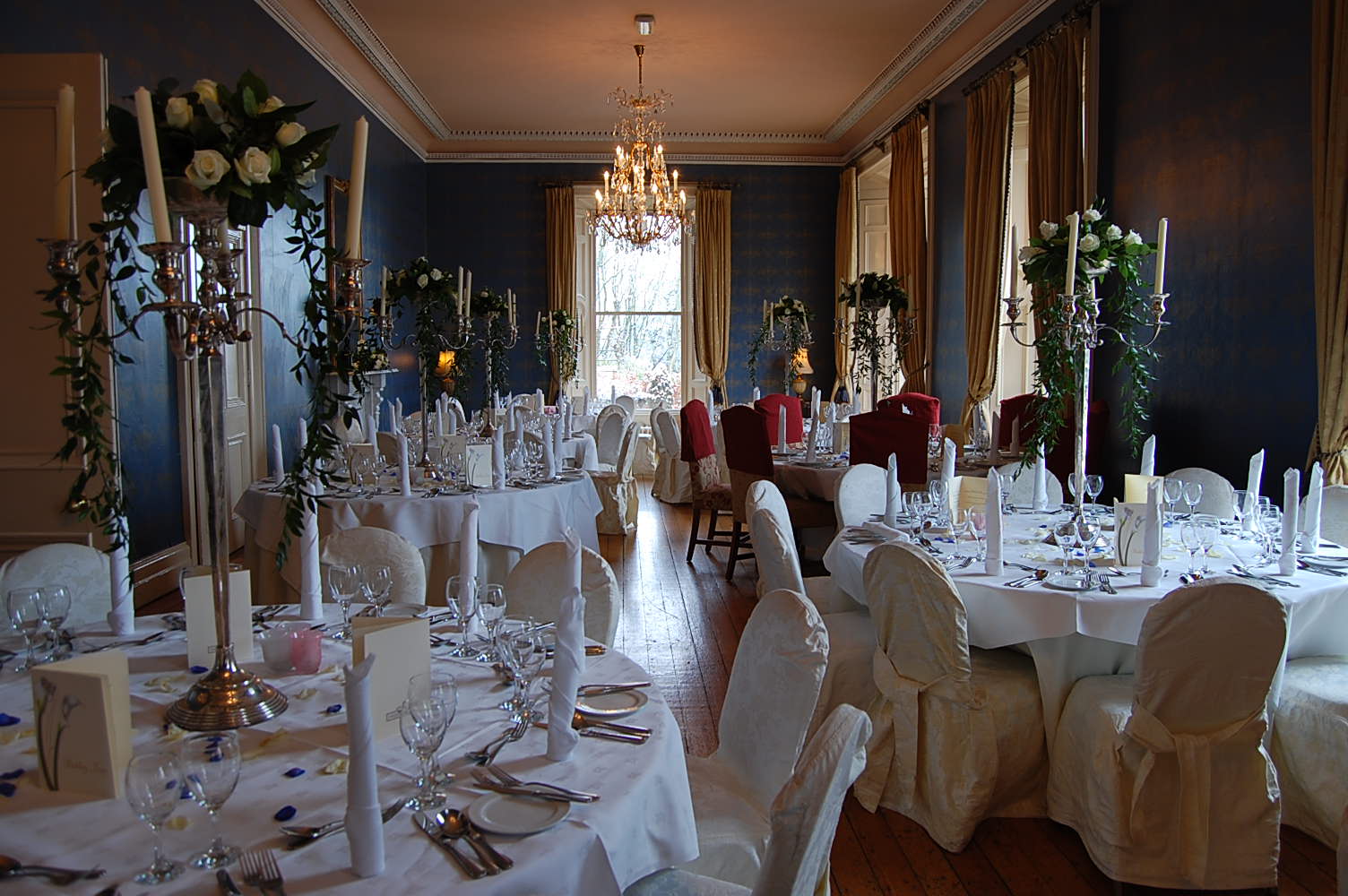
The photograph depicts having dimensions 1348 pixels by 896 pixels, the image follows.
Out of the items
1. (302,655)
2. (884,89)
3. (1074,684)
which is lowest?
(1074,684)

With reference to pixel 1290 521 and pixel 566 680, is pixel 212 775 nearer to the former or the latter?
pixel 566 680

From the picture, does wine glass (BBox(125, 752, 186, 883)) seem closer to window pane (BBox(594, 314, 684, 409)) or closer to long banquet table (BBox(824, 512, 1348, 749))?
long banquet table (BBox(824, 512, 1348, 749))

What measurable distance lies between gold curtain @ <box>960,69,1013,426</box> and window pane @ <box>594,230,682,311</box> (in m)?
5.16

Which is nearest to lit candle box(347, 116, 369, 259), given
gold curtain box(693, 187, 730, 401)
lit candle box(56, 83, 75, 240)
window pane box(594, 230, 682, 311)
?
lit candle box(56, 83, 75, 240)

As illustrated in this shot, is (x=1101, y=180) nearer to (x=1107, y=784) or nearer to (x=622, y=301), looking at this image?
(x=1107, y=784)

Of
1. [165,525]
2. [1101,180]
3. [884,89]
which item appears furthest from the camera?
[884,89]

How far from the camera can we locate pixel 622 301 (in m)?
12.9

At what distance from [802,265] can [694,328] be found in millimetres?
1610

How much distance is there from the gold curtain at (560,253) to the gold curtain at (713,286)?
5.20 ft

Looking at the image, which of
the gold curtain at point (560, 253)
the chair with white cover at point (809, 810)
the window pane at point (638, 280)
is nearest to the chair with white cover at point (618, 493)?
the gold curtain at point (560, 253)

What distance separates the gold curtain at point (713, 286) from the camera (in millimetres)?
12422

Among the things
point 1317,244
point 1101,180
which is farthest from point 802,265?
point 1317,244

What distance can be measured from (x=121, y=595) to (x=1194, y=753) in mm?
2846

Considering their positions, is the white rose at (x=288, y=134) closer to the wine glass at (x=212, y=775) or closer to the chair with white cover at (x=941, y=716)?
the wine glass at (x=212, y=775)
